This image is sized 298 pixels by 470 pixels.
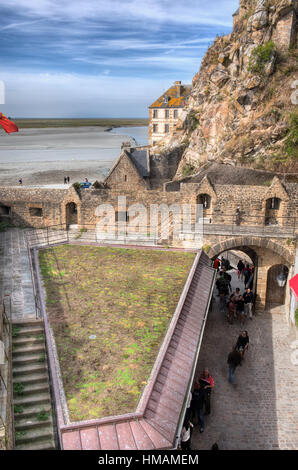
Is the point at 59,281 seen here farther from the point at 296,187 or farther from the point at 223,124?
the point at 223,124

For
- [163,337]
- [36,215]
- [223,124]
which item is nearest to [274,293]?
[163,337]

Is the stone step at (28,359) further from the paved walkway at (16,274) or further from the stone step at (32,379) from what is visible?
the paved walkway at (16,274)

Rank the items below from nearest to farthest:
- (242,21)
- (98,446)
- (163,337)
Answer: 1. (98,446)
2. (163,337)
3. (242,21)

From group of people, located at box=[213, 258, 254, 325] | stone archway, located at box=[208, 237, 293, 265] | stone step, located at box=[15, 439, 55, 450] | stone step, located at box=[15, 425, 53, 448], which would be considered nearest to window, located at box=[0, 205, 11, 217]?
stone archway, located at box=[208, 237, 293, 265]

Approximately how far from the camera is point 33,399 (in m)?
9.91

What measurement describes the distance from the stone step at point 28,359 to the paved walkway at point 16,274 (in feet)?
5.50

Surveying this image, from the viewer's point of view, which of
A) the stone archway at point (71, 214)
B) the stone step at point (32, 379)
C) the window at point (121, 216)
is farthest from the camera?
the stone archway at point (71, 214)

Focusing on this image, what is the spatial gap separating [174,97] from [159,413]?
5625 centimetres

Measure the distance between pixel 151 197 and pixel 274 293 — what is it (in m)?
8.92

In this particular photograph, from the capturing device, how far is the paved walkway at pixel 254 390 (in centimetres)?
1252

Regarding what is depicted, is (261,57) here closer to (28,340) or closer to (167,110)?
(28,340)

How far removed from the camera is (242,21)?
112ft

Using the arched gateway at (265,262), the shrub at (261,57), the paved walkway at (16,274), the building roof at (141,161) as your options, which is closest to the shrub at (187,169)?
the building roof at (141,161)

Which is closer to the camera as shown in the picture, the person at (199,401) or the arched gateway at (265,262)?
the person at (199,401)
